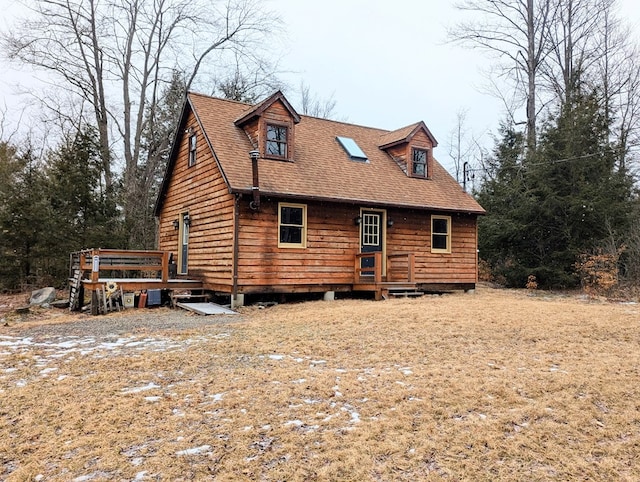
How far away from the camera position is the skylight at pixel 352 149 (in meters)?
14.8

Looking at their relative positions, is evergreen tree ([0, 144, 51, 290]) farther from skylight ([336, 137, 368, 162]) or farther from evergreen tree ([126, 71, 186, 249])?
skylight ([336, 137, 368, 162])

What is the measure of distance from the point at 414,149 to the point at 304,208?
533 cm

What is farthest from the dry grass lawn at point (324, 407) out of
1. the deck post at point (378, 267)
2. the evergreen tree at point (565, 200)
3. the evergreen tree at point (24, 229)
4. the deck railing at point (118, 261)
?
the evergreen tree at point (565, 200)

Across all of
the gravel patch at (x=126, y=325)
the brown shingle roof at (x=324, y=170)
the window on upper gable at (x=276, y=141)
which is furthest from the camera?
the window on upper gable at (x=276, y=141)

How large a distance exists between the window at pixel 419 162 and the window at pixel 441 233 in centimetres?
178

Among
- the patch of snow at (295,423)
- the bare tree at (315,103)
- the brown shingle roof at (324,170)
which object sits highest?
the bare tree at (315,103)

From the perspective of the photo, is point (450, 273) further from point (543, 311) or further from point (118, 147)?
point (118, 147)

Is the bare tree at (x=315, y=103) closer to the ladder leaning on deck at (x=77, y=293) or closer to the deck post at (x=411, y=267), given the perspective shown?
the deck post at (x=411, y=267)

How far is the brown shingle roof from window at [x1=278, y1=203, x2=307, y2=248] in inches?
22.9

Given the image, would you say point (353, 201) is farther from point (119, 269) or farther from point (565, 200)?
point (565, 200)

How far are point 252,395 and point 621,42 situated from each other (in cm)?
2583

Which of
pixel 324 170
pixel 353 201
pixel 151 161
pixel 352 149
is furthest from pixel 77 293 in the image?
pixel 151 161

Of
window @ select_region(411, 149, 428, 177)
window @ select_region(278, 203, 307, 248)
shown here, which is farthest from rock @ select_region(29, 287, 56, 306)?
window @ select_region(411, 149, 428, 177)

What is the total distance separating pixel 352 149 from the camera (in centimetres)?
1516
